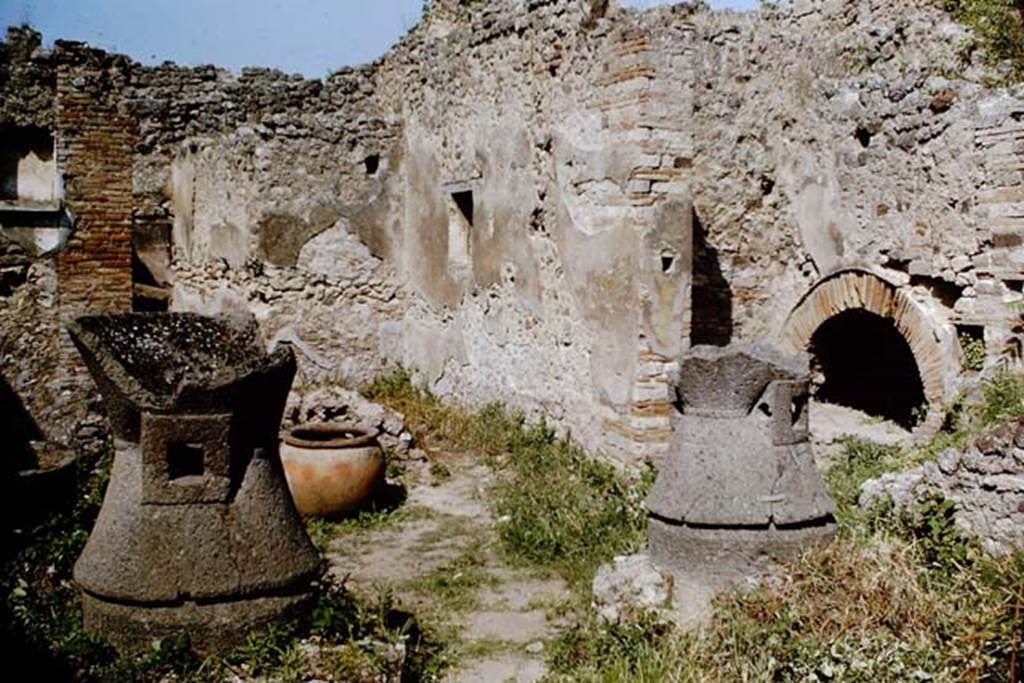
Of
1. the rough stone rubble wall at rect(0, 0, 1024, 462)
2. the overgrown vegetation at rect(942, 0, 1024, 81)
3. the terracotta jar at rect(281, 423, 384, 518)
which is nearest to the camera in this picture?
the terracotta jar at rect(281, 423, 384, 518)

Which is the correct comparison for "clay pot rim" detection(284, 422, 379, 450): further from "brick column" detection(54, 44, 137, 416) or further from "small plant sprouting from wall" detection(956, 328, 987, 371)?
"small plant sprouting from wall" detection(956, 328, 987, 371)

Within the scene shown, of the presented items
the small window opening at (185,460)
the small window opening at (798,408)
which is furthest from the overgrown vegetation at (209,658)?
the small window opening at (798,408)

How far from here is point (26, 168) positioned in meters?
10.4

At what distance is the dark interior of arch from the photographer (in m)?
10.3

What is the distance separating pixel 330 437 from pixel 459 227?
3.32 metres

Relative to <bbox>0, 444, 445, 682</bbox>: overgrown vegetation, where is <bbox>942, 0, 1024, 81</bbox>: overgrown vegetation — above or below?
above

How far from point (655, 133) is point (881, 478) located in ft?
9.93

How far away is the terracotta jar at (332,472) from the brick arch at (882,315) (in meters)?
4.14

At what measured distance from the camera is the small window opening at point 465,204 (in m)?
11.1

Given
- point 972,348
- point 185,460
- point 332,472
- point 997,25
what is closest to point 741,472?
point 185,460

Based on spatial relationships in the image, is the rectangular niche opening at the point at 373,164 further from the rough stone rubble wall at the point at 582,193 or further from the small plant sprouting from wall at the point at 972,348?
the small plant sprouting from wall at the point at 972,348

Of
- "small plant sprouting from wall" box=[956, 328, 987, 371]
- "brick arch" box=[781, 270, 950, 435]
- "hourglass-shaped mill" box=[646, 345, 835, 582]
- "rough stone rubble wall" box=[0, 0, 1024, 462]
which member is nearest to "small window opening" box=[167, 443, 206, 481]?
"hourglass-shaped mill" box=[646, 345, 835, 582]

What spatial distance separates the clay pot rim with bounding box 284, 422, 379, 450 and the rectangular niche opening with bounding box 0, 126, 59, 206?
401 centimetres

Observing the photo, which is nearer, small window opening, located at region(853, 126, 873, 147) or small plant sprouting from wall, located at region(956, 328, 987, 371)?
small plant sprouting from wall, located at region(956, 328, 987, 371)
